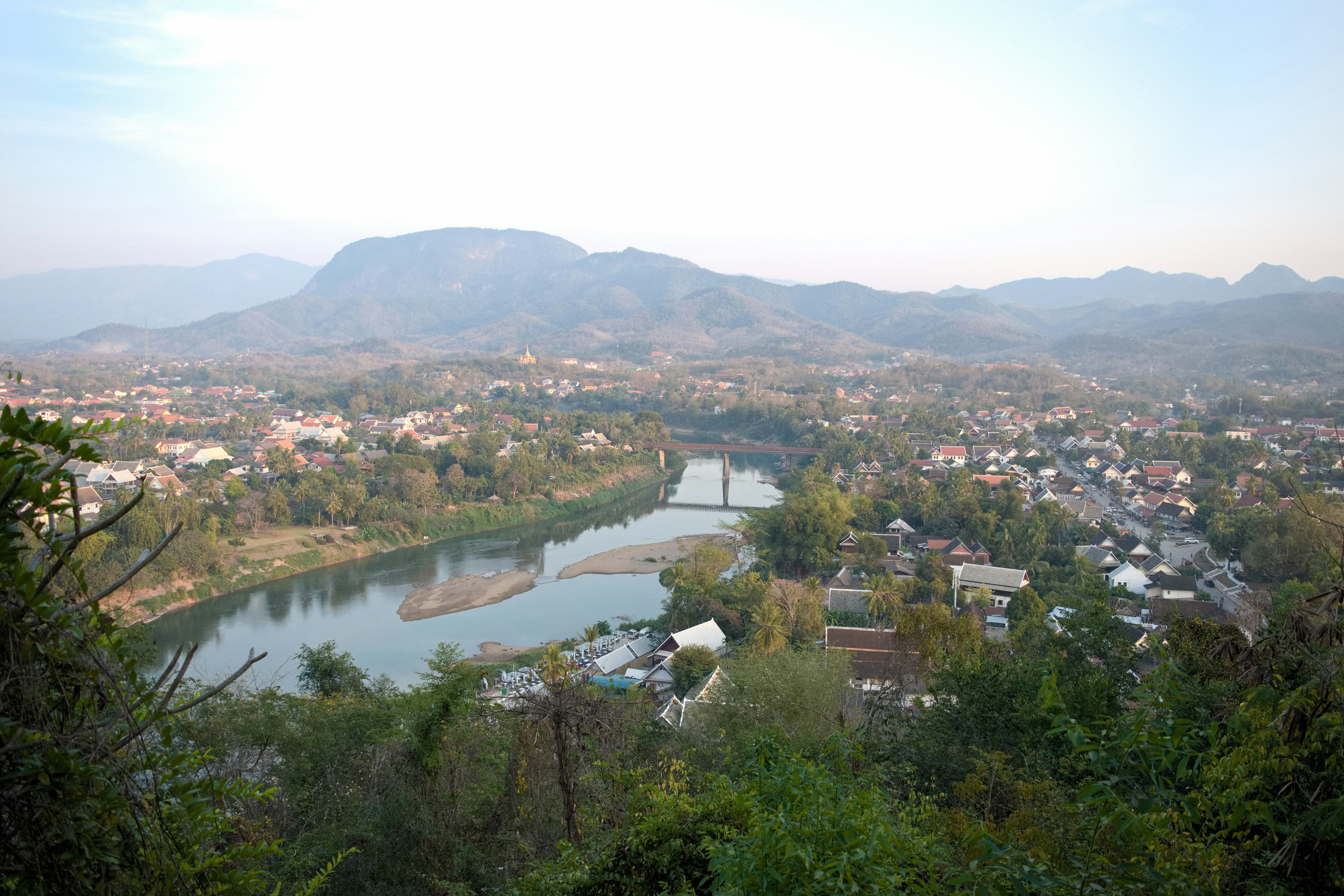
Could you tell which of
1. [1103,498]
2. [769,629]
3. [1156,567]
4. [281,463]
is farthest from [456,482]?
[1103,498]

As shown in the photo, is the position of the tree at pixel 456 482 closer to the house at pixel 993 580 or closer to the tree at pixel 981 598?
the house at pixel 993 580

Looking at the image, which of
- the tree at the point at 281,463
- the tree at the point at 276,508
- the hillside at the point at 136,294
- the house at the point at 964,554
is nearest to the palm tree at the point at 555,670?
the house at the point at 964,554

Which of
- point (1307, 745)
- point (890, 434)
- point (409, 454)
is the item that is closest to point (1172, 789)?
point (1307, 745)

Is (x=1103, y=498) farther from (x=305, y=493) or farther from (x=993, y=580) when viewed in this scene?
(x=305, y=493)

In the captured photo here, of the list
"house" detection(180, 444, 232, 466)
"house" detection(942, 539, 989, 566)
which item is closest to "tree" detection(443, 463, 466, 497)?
"house" detection(180, 444, 232, 466)

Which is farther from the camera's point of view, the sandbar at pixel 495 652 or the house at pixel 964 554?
the house at pixel 964 554

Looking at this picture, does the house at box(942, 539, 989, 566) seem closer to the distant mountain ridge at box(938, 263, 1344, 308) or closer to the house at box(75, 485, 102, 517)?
the house at box(75, 485, 102, 517)
